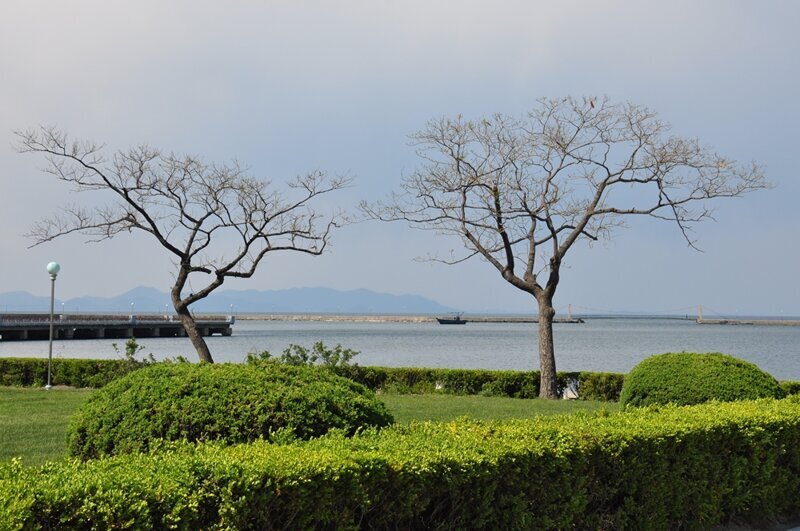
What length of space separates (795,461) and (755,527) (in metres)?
0.84

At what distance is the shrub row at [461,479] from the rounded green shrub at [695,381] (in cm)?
369

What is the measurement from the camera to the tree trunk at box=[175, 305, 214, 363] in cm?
2163

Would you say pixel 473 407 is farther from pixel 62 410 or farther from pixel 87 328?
pixel 87 328

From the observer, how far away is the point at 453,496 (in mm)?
4781

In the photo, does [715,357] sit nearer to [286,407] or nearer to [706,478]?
[706,478]

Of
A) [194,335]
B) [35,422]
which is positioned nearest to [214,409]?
[35,422]

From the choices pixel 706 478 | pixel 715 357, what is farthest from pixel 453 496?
pixel 715 357

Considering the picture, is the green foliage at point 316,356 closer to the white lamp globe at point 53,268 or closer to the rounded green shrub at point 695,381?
the white lamp globe at point 53,268

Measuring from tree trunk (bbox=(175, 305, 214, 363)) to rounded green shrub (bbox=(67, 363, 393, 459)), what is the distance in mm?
14731

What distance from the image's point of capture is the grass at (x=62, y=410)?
429 inches

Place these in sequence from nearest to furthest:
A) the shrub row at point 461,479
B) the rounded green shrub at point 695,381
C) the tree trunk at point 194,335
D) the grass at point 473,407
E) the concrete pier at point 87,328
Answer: the shrub row at point 461,479 < the rounded green shrub at point 695,381 < the grass at point 473,407 < the tree trunk at point 194,335 < the concrete pier at point 87,328

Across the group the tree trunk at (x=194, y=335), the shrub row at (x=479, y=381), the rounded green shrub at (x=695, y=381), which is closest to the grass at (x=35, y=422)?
the tree trunk at (x=194, y=335)

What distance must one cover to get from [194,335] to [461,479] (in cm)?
1807

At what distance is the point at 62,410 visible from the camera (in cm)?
1548
